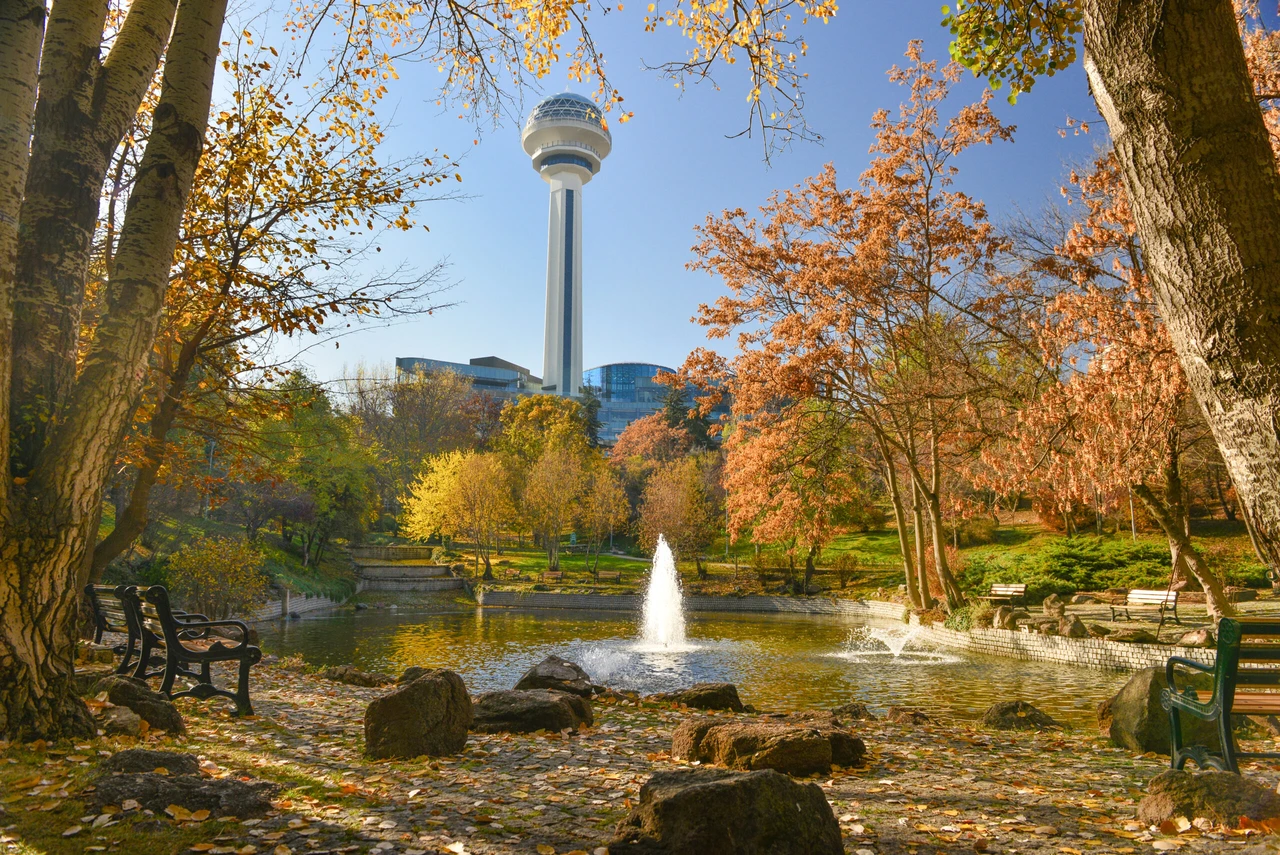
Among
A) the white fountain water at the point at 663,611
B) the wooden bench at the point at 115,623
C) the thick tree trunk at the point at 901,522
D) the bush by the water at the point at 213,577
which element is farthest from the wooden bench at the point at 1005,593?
the wooden bench at the point at 115,623

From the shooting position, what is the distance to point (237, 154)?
8.44 metres

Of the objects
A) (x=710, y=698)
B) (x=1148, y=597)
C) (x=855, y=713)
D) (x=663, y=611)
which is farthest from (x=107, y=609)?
(x=1148, y=597)

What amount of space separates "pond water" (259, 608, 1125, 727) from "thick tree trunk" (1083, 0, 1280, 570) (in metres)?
7.57

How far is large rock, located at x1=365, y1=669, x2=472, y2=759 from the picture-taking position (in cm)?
494

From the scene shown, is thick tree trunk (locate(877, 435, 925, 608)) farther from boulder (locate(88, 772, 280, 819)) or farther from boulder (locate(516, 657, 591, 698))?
boulder (locate(88, 772, 280, 819))

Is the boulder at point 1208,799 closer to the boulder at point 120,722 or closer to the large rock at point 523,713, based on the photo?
the large rock at point 523,713

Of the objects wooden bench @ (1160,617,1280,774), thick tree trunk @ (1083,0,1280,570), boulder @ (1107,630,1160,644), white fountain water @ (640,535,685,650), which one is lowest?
white fountain water @ (640,535,685,650)

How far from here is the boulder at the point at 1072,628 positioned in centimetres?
1395

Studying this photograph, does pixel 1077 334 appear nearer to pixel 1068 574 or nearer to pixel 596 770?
pixel 596 770

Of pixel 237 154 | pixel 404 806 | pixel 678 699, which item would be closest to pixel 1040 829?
pixel 404 806

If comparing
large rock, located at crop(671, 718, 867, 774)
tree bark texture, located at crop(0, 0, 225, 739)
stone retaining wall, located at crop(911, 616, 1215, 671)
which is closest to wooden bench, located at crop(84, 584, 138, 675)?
tree bark texture, located at crop(0, 0, 225, 739)

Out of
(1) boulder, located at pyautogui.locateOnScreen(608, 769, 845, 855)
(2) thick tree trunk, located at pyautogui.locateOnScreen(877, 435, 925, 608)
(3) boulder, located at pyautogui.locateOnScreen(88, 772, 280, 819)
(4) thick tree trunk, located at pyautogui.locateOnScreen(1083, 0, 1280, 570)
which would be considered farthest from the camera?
(2) thick tree trunk, located at pyautogui.locateOnScreen(877, 435, 925, 608)

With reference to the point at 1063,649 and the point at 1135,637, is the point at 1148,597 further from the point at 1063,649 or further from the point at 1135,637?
the point at 1135,637

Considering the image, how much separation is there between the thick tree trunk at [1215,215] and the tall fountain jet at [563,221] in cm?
9465
